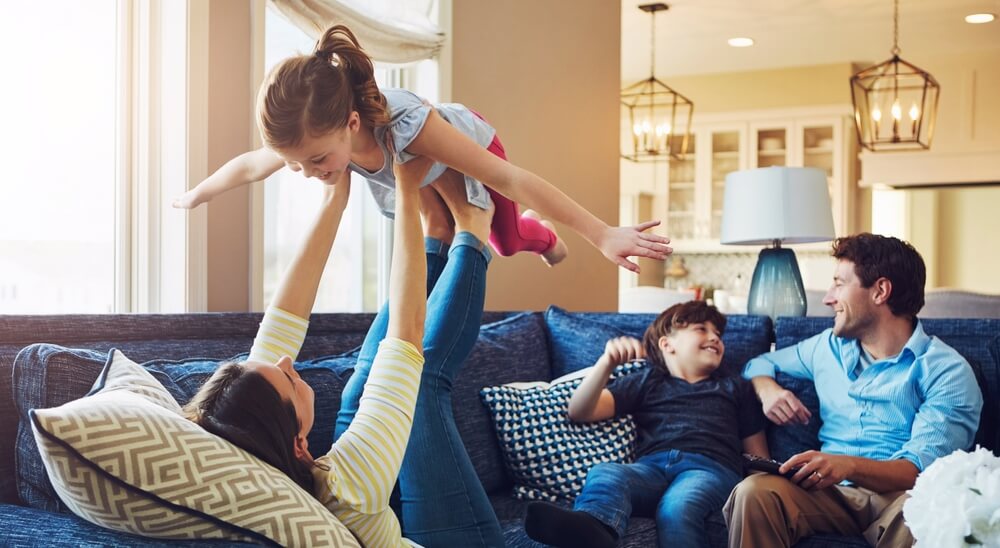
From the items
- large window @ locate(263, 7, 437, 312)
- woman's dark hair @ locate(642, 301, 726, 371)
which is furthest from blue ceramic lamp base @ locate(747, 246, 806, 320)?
large window @ locate(263, 7, 437, 312)

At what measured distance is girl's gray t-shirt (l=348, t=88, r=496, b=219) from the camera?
5.27ft

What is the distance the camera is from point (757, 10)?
20.5 ft

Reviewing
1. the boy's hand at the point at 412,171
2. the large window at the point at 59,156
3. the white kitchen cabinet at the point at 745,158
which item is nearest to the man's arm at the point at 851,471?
the boy's hand at the point at 412,171

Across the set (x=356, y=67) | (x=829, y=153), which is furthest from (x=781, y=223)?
(x=829, y=153)

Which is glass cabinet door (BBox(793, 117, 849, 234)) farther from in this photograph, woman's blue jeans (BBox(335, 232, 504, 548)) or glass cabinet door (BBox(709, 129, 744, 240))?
woman's blue jeans (BBox(335, 232, 504, 548))

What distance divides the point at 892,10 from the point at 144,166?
537 centimetres

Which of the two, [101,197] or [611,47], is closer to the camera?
[101,197]

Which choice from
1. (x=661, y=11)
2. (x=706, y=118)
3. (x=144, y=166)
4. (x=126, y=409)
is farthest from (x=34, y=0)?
(x=706, y=118)

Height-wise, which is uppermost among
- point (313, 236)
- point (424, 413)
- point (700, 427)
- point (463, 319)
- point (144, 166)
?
point (144, 166)

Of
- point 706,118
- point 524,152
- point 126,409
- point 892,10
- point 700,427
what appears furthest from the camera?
point 706,118

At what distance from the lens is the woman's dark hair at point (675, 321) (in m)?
2.54

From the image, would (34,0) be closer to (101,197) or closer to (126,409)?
(101,197)

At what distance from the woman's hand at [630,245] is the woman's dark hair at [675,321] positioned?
1070mm

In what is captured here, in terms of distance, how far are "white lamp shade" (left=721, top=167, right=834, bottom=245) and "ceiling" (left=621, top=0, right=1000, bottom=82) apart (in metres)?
3.24
